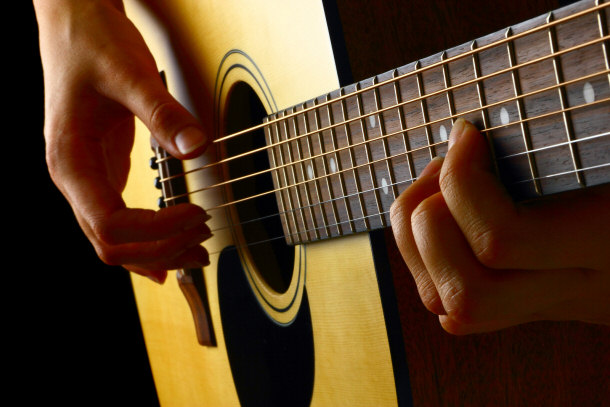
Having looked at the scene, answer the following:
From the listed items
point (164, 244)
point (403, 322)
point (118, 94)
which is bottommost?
point (403, 322)

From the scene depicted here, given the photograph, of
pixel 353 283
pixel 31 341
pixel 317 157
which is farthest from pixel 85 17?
pixel 31 341

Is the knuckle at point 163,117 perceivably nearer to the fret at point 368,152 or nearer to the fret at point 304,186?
the fret at point 304,186

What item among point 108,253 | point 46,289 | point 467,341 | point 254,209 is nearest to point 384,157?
point 467,341

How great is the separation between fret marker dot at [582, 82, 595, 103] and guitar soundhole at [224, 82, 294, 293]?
55cm

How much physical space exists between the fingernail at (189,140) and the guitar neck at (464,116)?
91 mm

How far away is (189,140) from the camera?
81cm

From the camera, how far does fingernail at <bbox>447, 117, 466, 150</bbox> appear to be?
1.73 ft

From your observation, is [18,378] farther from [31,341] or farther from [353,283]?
[353,283]

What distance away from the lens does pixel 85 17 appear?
102 cm

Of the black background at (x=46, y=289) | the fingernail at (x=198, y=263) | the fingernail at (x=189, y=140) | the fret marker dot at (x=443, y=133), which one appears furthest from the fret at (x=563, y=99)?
the black background at (x=46, y=289)

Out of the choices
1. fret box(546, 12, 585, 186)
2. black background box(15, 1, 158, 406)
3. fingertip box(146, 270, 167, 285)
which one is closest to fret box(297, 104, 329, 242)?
fret box(546, 12, 585, 186)

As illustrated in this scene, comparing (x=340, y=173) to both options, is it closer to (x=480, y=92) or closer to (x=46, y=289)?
(x=480, y=92)

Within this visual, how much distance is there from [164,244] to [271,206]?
170 mm

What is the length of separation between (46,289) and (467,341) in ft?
3.86
